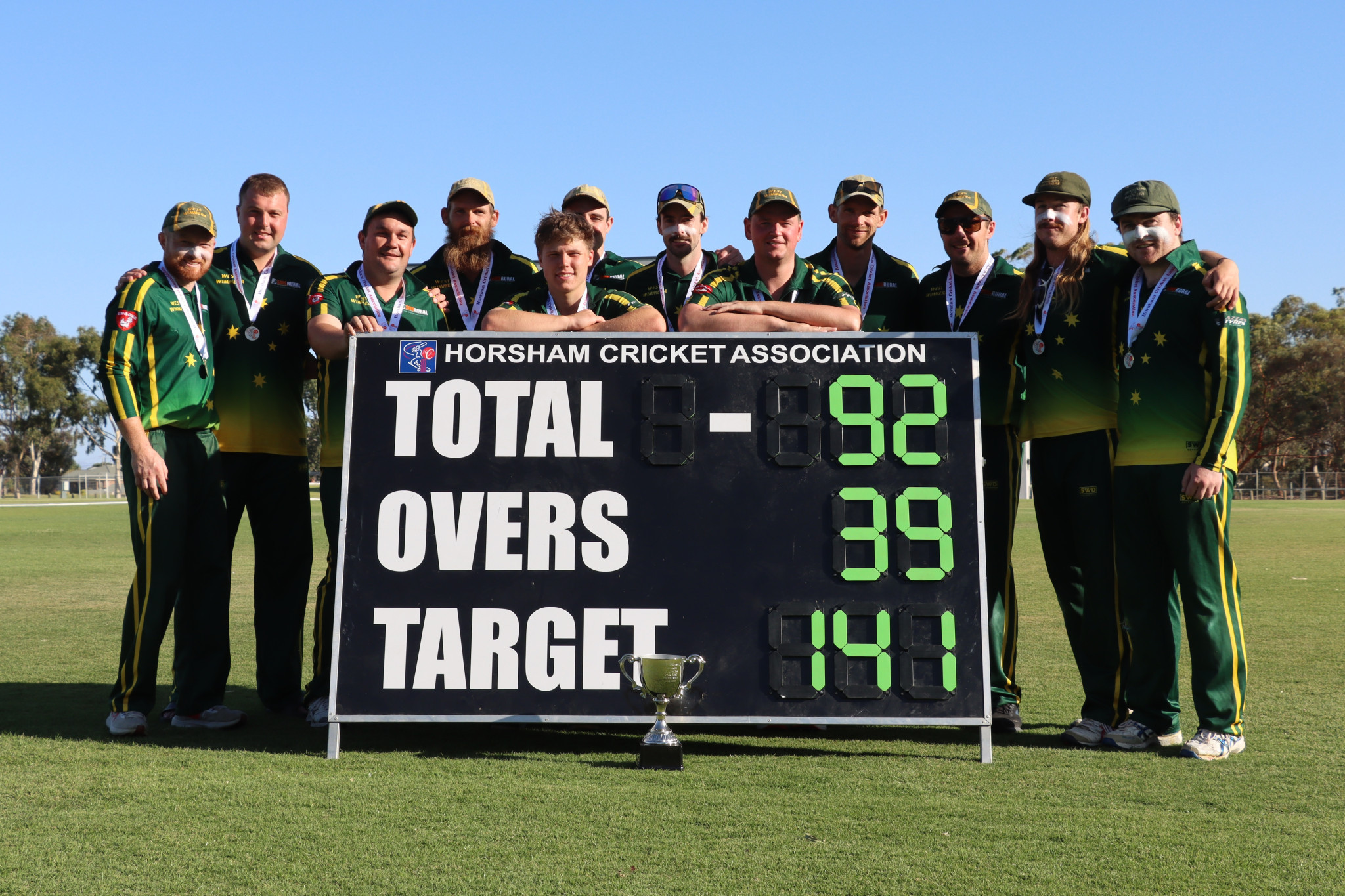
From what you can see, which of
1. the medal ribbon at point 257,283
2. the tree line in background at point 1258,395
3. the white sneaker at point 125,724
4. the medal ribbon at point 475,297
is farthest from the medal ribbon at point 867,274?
the tree line in background at point 1258,395

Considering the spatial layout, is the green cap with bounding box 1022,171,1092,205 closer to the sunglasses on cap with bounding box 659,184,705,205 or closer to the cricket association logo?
the sunglasses on cap with bounding box 659,184,705,205

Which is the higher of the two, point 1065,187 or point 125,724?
point 1065,187

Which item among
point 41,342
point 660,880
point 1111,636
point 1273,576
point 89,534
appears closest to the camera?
point 660,880

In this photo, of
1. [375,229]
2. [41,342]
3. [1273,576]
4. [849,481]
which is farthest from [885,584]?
[41,342]

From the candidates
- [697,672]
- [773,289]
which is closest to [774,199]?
[773,289]

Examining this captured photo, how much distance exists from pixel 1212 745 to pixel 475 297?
438cm

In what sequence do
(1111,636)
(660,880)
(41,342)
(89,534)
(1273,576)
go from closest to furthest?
(660,880) → (1111,636) → (1273,576) → (89,534) → (41,342)

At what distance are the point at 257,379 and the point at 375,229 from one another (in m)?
1.03

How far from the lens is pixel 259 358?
583 cm

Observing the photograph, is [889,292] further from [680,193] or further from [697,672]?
[697,672]

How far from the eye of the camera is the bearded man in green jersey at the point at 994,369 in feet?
18.7

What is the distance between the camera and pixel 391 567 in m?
4.93

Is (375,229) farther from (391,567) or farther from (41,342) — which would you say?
(41,342)

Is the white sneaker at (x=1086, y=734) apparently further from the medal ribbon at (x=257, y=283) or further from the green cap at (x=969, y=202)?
the medal ribbon at (x=257, y=283)
